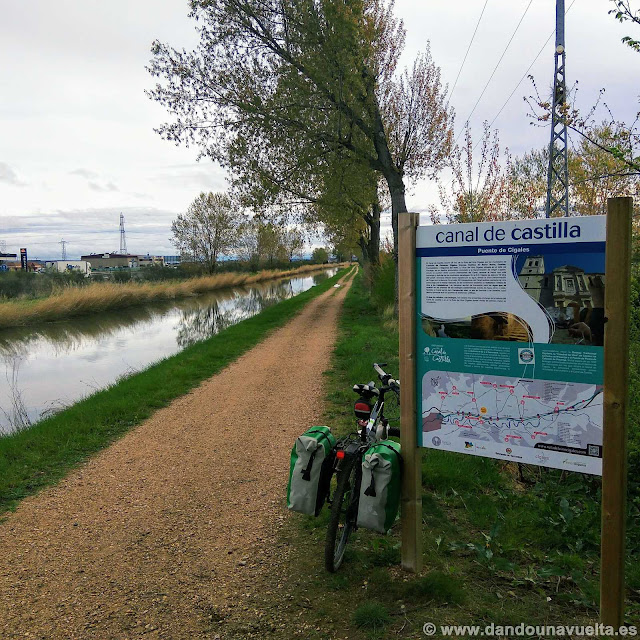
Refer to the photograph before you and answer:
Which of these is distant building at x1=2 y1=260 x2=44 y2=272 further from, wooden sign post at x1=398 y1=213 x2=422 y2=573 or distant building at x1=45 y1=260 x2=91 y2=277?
wooden sign post at x1=398 y1=213 x2=422 y2=573

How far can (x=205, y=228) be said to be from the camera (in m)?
53.1

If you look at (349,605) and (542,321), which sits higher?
(542,321)

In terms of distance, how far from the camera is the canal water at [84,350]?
10.8 metres

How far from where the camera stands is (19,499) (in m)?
4.88

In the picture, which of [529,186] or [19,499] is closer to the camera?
[19,499]

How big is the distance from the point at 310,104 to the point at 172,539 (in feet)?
44.6

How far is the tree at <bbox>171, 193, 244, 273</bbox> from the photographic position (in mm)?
52312

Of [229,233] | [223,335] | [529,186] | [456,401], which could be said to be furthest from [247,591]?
[229,233]

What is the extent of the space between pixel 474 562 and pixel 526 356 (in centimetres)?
154

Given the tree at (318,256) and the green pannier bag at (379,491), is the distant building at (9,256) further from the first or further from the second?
the green pannier bag at (379,491)

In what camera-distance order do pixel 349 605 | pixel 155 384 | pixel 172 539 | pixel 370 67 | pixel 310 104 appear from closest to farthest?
pixel 349 605 < pixel 172 539 < pixel 155 384 < pixel 310 104 < pixel 370 67

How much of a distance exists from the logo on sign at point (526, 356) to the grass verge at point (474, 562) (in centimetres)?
142

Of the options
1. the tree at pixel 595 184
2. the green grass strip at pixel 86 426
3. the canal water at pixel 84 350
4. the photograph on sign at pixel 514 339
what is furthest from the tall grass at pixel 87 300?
the photograph on sign at pixel 514 339

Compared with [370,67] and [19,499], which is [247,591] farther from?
[370,67]
